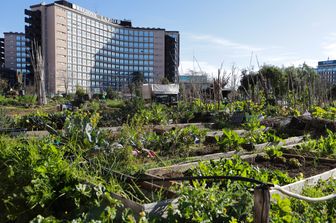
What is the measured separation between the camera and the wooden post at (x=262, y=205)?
82.8 inches

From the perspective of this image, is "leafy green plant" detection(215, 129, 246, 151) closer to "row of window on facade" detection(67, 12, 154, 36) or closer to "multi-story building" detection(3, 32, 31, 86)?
"row of window on facade" detection(67, 12, 154, 36)

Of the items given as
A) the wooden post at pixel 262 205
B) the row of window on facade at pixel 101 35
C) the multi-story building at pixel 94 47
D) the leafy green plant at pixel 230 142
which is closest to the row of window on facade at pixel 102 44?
the multi-story building at pixel 94 47

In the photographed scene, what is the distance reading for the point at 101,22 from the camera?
105 meters

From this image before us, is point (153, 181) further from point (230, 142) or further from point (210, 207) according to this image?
point (230, 142)

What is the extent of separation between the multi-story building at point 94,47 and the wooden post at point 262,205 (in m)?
74.2

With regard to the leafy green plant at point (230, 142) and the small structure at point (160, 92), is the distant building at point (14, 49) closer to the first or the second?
the small structure at point (160, 92)

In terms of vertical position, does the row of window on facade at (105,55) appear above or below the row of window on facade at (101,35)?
below

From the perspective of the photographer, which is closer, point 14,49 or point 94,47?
point 14,49

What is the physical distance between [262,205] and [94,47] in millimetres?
108062

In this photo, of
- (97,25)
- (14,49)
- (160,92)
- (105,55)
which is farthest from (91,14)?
(160,92)

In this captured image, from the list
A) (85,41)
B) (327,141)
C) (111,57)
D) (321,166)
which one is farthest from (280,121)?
(111,57)

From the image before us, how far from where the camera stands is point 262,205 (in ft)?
6.95

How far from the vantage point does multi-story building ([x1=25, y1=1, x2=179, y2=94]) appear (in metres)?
88.2

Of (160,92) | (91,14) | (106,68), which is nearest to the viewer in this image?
(160,92)
